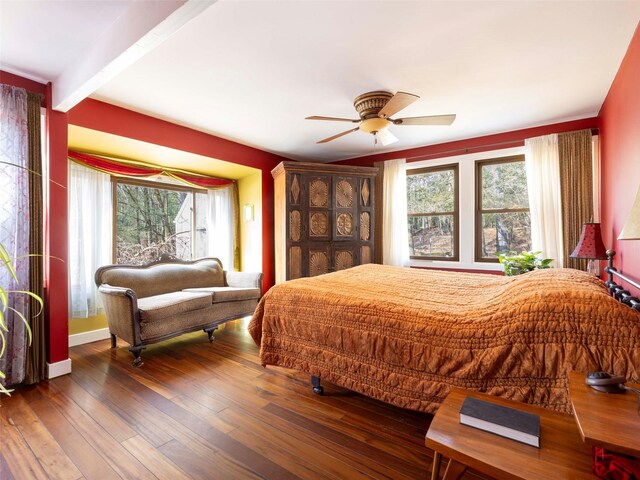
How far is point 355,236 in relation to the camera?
4566 mm

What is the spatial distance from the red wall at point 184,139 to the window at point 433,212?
2188 mm

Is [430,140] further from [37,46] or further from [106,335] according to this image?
[106,335]

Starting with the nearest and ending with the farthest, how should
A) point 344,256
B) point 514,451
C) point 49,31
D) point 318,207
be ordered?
1. point 514,451
2. point 49,31
3. point 318,207
4. point 344,256

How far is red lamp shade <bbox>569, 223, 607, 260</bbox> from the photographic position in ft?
8.14

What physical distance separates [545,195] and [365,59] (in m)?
2.68

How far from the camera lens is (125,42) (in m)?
1.77

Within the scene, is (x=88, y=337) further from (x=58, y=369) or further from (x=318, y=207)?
(x=318, y=207)

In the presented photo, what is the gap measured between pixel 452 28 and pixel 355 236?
116 inches

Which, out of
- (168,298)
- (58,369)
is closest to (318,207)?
(168,298)

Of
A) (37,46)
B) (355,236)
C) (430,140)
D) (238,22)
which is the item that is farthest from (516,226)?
(37,46)

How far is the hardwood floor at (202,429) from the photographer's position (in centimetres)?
150

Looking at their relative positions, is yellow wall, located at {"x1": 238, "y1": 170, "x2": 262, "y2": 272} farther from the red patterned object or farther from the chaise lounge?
the red patterned object

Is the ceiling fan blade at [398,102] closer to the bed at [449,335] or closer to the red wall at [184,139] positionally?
the bed at [449,335]

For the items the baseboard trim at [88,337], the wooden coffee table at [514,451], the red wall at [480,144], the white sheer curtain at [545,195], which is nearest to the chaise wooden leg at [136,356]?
the baseboard trim at [88,337]
